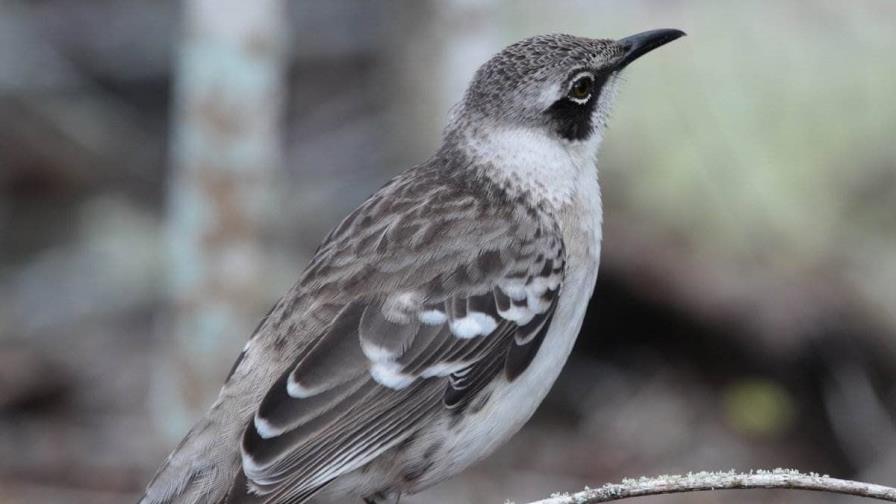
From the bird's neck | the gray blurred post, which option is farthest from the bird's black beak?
the gray blurred post

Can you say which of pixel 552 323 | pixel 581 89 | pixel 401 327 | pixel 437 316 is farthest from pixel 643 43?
pixel 401 327

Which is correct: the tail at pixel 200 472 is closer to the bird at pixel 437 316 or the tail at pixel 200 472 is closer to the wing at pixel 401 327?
the bird at pixel 437 316

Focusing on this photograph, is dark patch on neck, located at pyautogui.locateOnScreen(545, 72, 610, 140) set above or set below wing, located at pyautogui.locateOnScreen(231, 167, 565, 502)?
above

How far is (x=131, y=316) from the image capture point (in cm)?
1323

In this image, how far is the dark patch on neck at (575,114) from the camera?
684 cm

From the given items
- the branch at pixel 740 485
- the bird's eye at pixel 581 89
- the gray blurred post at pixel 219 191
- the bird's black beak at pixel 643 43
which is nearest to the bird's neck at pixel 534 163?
the bird's eye at pixel 581 89

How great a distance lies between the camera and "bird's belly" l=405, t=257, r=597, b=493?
6.20 metres

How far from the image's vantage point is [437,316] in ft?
21.0

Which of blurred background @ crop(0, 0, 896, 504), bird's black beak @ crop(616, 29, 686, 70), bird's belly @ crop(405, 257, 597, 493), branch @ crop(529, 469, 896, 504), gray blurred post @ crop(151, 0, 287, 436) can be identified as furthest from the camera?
blurred background @ crop(0, 0, 896, 504)

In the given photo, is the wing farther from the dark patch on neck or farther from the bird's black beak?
the bird's black beak

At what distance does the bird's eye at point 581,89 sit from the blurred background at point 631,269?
3813mm

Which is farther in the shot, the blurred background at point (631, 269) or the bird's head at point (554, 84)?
the blurred background at point (631, 269)

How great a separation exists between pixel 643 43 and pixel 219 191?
4298 mm

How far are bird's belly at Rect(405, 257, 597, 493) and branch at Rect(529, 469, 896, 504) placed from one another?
1.14 meters
